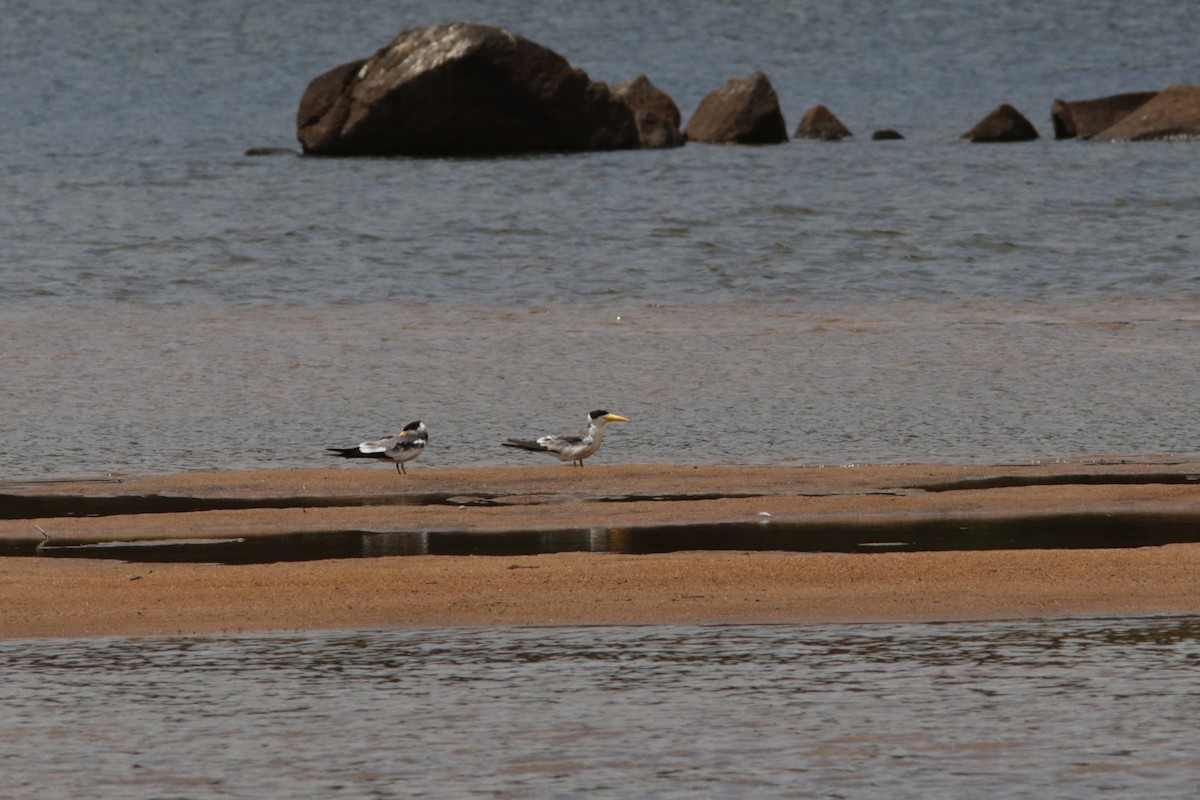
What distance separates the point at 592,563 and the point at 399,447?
13.8 feet

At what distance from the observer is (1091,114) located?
58.0 m

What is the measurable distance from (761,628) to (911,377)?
11.0m

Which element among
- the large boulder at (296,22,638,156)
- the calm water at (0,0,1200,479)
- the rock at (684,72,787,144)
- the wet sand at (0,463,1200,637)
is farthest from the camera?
the rock at (684,72,787,144)

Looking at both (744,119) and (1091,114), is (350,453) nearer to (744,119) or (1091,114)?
(744,119)

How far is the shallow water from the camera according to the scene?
8578 millimetres

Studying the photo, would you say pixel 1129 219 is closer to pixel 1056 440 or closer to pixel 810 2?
pixel 1056 440

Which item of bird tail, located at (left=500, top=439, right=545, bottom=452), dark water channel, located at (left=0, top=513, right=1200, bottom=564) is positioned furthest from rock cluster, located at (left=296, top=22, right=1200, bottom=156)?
dark water channel, located at (left=0, top=513, right=1200, bottom=564)

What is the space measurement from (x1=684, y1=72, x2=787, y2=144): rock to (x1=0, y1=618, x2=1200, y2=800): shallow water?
46262mm

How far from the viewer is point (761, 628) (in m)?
11.2

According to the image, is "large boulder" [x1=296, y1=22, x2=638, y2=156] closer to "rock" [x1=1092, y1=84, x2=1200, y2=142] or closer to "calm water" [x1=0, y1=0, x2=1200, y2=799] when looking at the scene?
"calm water" [x1=0, y1=0, x2=1200, y2=799]

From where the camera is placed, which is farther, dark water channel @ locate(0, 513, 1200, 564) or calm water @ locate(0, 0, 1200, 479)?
calm water @ locate(0, 0, 1200, 479)

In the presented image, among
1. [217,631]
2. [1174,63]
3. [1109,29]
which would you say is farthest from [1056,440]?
[1109,29]

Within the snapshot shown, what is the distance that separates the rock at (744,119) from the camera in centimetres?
5669

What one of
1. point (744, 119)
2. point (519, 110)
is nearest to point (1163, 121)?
point (744, 119)
